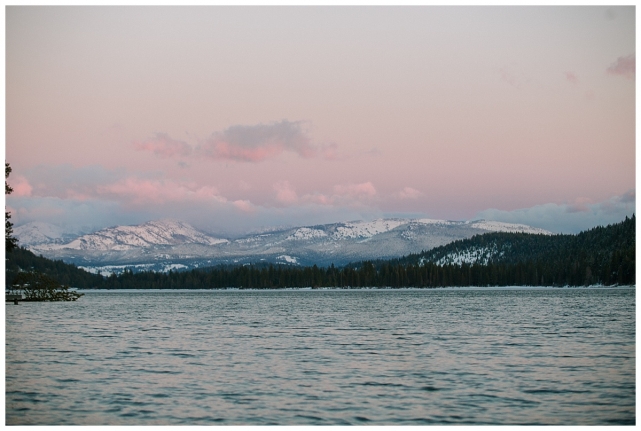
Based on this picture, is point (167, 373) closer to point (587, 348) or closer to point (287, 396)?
point (287, 396)

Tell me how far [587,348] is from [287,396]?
26.4 m

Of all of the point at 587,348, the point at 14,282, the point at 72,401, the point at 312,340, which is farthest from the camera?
the point at 14,282

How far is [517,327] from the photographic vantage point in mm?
77562

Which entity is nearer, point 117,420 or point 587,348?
point 117,420

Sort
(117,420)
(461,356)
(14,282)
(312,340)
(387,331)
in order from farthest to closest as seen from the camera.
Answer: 1. (14,282)
2. (387,331)
3. (312,340)
4. (461,356)
5. (117,420)

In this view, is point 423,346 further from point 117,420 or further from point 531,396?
point 117,420

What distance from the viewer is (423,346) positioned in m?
58.9

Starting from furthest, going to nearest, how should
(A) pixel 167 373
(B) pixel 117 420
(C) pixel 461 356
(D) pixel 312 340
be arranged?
1. (D) pixel 312 340
2. (C) pixel 461 356
3. (A) pixel 167 373
4. (B) pixel 117 420

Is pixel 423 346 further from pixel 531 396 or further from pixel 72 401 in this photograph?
pixel 72 401

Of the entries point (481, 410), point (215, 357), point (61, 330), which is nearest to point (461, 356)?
point (215, 357)

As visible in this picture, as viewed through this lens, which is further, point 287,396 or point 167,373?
point 167,373

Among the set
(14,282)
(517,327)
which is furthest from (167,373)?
(14,282)

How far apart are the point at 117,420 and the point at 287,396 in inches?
312

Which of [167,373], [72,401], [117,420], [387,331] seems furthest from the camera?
[387,331]
